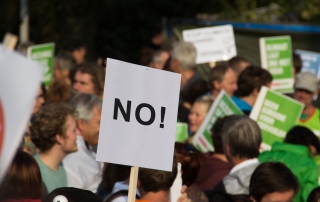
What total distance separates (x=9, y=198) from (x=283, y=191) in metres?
1.75

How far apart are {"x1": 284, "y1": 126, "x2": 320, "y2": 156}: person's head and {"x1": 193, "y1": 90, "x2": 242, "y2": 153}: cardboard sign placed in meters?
0.86

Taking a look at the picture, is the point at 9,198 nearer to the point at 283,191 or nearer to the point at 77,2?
the point at 283,191

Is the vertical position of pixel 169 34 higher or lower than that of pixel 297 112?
higher

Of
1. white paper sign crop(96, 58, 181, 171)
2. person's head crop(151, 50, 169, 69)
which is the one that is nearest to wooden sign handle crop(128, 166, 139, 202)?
white paper sign crop(96, 58, 181, 171)

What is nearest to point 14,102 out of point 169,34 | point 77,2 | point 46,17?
point 169,34

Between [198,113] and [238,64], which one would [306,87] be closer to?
[238,64]

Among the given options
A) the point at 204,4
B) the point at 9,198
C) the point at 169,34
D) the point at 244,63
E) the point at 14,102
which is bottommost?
the point at 9,198

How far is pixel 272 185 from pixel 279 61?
461 cm

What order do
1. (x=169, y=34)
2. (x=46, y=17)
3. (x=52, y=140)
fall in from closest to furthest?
(x=52, y=140) < (x=169, y=34) < (x=46, y=17)

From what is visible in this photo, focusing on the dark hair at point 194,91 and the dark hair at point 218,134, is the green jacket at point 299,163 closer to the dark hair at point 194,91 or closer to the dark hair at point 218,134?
the dark hair at point 218,134

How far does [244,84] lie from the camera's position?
295 inches

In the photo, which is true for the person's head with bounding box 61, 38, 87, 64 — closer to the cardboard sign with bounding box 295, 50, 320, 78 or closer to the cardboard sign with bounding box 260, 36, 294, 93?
the cardboard sign with bounding box 260, 36, 294, 93

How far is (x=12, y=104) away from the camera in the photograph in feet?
7.98

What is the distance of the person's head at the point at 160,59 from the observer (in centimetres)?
920
